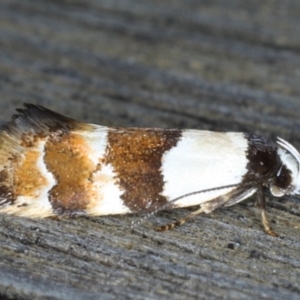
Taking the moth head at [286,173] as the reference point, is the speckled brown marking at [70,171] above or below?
below

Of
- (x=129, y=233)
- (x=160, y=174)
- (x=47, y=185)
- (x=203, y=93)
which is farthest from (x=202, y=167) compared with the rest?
(x=203, y=93)

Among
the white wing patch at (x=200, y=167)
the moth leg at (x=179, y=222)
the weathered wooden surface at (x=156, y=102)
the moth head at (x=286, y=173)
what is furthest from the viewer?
the moth head at (x=286, y=173)

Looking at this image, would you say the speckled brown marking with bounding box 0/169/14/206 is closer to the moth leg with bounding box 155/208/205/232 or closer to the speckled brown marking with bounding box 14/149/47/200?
the speckled brown marking with bounding box 14/149/47/200

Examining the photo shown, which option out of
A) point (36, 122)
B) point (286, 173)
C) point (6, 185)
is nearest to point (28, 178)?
point (6, 185)

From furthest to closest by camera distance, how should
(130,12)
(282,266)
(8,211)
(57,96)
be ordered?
(130,12) → (57,96) → (8,211) → (282,266)

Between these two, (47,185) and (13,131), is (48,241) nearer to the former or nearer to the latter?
(47,185)

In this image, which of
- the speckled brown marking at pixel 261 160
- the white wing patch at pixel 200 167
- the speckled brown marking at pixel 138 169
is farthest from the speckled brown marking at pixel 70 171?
the speckled brown marking at pixel 261 160

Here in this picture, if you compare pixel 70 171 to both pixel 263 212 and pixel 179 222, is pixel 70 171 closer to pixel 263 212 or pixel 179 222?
pixel 179 222

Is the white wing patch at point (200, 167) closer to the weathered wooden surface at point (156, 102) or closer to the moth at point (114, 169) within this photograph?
the moth at point (114, 169)

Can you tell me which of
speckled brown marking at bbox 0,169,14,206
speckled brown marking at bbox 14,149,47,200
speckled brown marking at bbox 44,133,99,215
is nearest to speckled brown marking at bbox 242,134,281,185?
speckled brown marking at bbox 44,133,99,215
